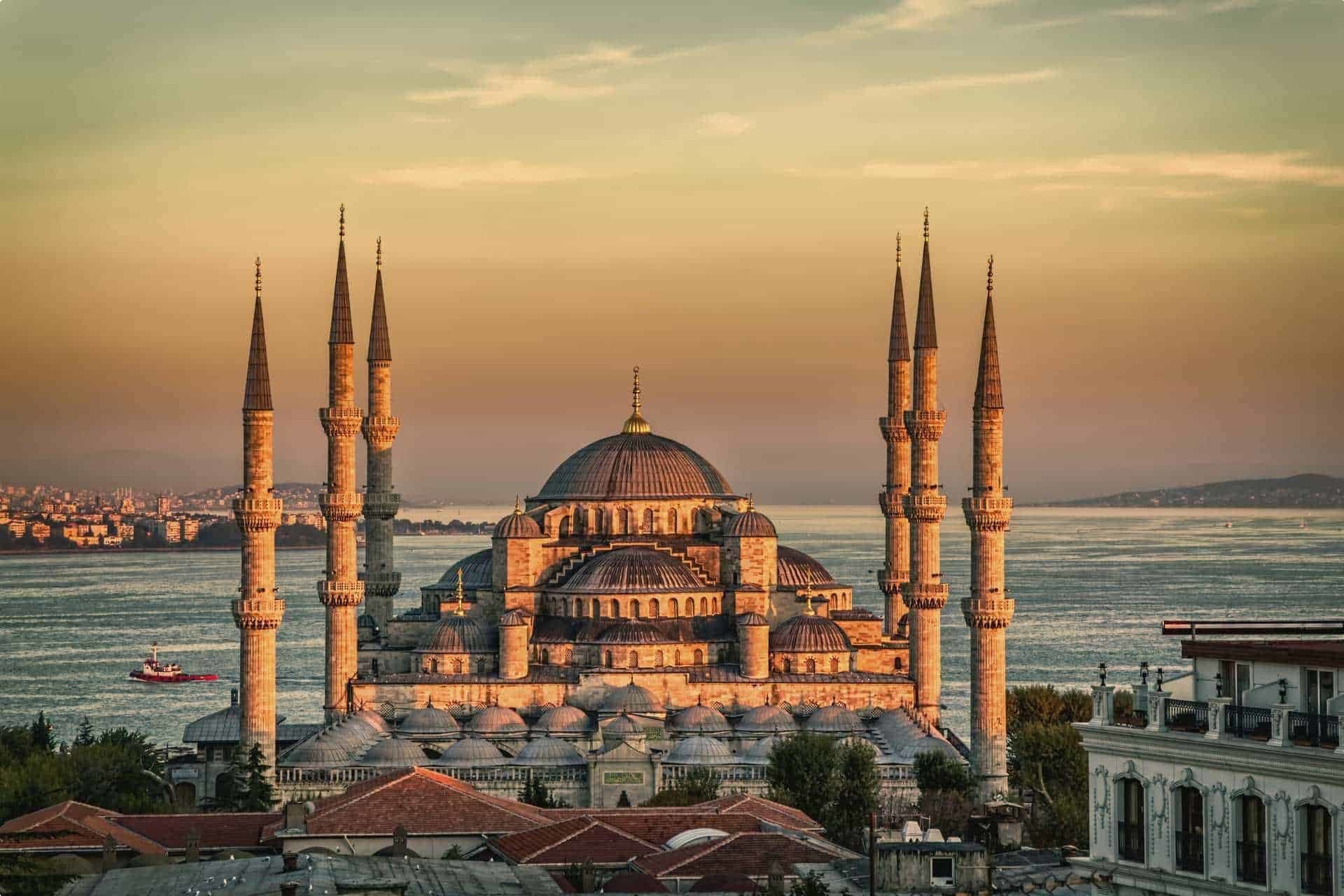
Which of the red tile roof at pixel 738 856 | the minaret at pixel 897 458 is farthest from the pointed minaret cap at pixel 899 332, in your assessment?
the red tile roof at pixel 738 856

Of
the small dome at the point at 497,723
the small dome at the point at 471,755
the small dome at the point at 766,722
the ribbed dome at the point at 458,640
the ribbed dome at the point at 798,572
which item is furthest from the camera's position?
the ribbed dome at the point at 798,572

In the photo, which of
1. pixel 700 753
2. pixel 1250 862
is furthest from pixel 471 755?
pixel 1250 862

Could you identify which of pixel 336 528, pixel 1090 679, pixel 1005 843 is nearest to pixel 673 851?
pixel 1005 843

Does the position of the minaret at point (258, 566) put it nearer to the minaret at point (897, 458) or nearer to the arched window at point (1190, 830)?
the minaret at point (897, 458)

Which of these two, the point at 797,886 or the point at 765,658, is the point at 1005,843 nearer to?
the point at 797,886

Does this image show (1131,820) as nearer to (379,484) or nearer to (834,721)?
(834,721)

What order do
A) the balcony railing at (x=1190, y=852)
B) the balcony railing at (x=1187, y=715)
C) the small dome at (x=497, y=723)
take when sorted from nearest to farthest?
1. the balcony railing at (x=1190, y=852)
2. the balcony railing at (x=1187, y=715)
3. the small dome at (x=497, y=723)

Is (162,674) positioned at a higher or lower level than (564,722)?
higher

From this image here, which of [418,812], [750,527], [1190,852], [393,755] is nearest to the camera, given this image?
[1190,852]
